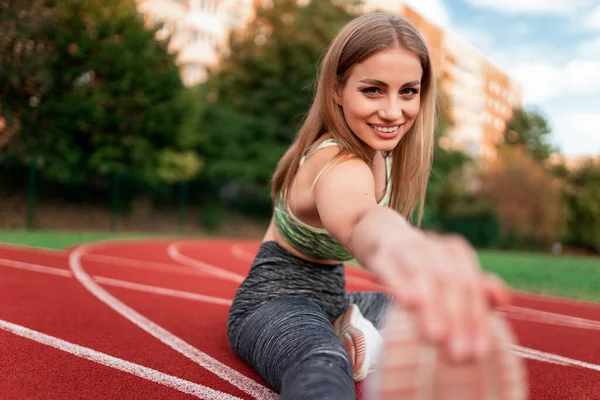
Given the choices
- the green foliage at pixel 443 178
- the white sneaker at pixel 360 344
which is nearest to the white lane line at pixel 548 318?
the white sneaker at pixel 360 344

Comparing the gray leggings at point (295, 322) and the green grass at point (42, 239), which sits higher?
the gray leggings at point (295, 322)

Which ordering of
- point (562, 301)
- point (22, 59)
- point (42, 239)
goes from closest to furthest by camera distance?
point (562, 301) → point (42, 239) → point (22, 59)

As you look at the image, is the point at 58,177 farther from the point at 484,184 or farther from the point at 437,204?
the point at 484,184

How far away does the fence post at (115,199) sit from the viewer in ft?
59.9

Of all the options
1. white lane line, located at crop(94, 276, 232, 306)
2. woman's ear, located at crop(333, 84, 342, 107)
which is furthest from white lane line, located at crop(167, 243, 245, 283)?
woman's ear, located at crop(333, 84, 342, 107)

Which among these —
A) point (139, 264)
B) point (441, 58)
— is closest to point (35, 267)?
point (139, 264)

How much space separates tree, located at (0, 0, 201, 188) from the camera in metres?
17.3

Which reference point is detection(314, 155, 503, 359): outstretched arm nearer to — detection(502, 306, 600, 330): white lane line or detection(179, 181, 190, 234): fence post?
detection(502, 306, 600, 330): white lane line

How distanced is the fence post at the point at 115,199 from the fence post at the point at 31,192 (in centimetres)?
252

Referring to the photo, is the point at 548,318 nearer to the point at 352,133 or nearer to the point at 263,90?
the point at 352,133

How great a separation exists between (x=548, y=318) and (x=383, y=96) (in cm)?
409

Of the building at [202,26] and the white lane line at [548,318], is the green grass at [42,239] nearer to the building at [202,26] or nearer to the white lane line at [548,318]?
the white lane line at [548,318]

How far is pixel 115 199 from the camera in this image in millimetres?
18562

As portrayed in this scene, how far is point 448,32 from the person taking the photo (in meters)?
69.1
